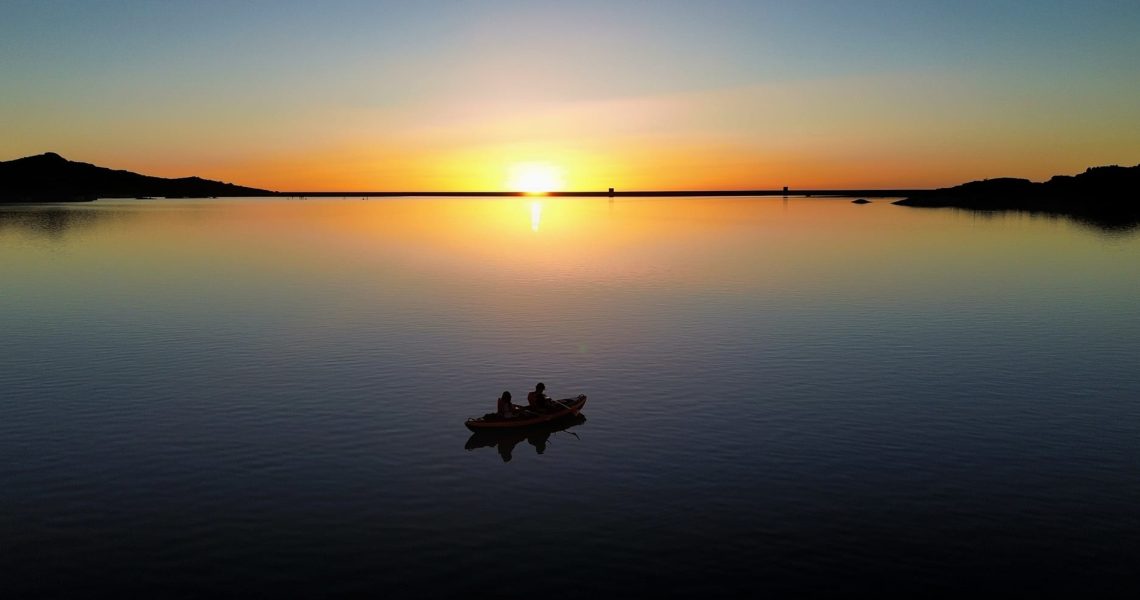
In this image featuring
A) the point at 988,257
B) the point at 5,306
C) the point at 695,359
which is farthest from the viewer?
the point at 988,257

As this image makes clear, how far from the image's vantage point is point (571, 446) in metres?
34.6

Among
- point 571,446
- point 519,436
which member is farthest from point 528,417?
point 571,446

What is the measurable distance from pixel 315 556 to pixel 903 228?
19422 centimetres

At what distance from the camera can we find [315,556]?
23.7 meters

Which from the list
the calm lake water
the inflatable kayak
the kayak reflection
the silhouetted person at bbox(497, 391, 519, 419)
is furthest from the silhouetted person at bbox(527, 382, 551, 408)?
the calm lake water

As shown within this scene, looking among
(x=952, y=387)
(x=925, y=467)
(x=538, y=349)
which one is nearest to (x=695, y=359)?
(x=538, y=349)

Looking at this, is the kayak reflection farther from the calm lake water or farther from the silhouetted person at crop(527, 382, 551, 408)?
the silhouetted person at crop(527, 382, 551, 408)

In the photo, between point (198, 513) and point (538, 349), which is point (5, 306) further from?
point (198, 513)

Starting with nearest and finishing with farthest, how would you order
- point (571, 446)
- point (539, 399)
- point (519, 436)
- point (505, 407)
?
point (571, 446)
point (519, 436)
point (505, 407)
point (539, 399)

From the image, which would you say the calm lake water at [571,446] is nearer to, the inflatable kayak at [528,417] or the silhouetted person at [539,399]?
the inflatable kayak at [528,417]

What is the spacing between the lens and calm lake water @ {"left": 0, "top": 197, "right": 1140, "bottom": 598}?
23391 millimetres

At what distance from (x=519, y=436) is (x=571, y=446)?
301 centimetres

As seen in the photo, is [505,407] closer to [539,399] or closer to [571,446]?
[539,399]

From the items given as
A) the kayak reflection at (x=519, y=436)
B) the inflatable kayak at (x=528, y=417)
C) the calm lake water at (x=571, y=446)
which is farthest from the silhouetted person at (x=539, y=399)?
the calm lake water at (x=571, y=446)
